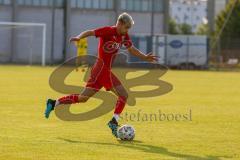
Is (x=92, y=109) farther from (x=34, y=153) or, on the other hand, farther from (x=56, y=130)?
(x=34, y=153)

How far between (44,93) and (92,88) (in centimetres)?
1297

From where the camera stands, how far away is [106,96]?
22.3m

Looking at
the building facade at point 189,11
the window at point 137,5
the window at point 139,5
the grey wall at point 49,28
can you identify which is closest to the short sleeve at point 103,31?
the grey wall at point 49,28

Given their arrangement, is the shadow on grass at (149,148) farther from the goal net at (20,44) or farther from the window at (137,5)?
the window at (137,5)

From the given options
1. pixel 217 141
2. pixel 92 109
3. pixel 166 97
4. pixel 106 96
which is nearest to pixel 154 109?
pixel 92 109

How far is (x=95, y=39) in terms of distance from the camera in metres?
79.9

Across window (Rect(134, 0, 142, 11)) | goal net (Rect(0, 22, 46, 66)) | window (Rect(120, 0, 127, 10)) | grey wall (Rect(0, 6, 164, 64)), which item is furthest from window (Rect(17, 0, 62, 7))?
window (Rect(134, 0, 142, 11))

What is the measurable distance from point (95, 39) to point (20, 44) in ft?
28.3

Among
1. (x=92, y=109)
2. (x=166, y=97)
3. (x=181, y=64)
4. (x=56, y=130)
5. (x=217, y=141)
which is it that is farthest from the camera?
(x=181, y=64)

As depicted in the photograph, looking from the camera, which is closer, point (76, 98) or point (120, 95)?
point (120, 95)

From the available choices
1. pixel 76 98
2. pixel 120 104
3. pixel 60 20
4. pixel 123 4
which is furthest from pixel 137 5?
pixel 120 104

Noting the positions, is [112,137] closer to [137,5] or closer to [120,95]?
[120,95]

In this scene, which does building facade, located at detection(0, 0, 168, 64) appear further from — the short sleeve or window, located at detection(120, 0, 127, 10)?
the short sleeve

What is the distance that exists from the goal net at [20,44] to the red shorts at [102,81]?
63.3 m
